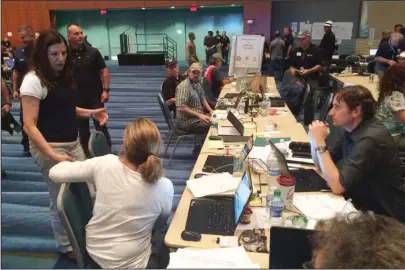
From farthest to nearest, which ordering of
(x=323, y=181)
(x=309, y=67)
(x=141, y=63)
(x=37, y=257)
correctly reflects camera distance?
(x=141, y=63), (x=309, y=67), (x=37, y=257), (x=323, y=181)

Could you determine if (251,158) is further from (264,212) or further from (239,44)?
(239,44)

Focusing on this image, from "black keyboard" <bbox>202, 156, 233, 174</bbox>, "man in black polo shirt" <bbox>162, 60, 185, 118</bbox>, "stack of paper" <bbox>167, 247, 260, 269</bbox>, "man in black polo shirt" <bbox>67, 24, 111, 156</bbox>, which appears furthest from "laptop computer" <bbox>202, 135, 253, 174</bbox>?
A: "man in black polo shirt" <bbox>162, 60, 185, 118</bbox>

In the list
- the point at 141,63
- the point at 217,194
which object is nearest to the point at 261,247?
the point at 217,194

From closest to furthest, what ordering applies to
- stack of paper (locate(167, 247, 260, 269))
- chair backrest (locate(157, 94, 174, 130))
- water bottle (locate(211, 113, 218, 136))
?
stack of paper (locate(167, 247, 260, 269))
water bottle (locate(211, 113, 218, 136))
chair backrest (locate(157, 94, 174, 130))

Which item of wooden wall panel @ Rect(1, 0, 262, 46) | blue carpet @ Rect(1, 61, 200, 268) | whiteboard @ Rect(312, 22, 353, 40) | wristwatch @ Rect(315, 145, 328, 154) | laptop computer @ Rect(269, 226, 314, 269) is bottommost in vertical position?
blue carpet @ Rect(1, 61, 200, 268)

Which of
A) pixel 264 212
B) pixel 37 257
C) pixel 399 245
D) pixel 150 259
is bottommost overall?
pixel 37 257

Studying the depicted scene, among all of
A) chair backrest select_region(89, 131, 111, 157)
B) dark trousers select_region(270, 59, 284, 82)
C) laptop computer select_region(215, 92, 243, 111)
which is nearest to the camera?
chair backrest select_region(89, 131, 111, 157)

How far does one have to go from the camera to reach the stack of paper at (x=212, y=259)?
4.62ft

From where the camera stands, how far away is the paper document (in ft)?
5.94

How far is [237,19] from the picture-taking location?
13.9 m

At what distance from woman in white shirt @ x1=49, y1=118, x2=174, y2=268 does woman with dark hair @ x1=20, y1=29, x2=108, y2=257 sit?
57 cm

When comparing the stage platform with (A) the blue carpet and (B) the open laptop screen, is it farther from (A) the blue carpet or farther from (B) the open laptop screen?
(B) the open laptop screen

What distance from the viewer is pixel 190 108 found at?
413cm

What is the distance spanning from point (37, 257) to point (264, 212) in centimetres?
165
